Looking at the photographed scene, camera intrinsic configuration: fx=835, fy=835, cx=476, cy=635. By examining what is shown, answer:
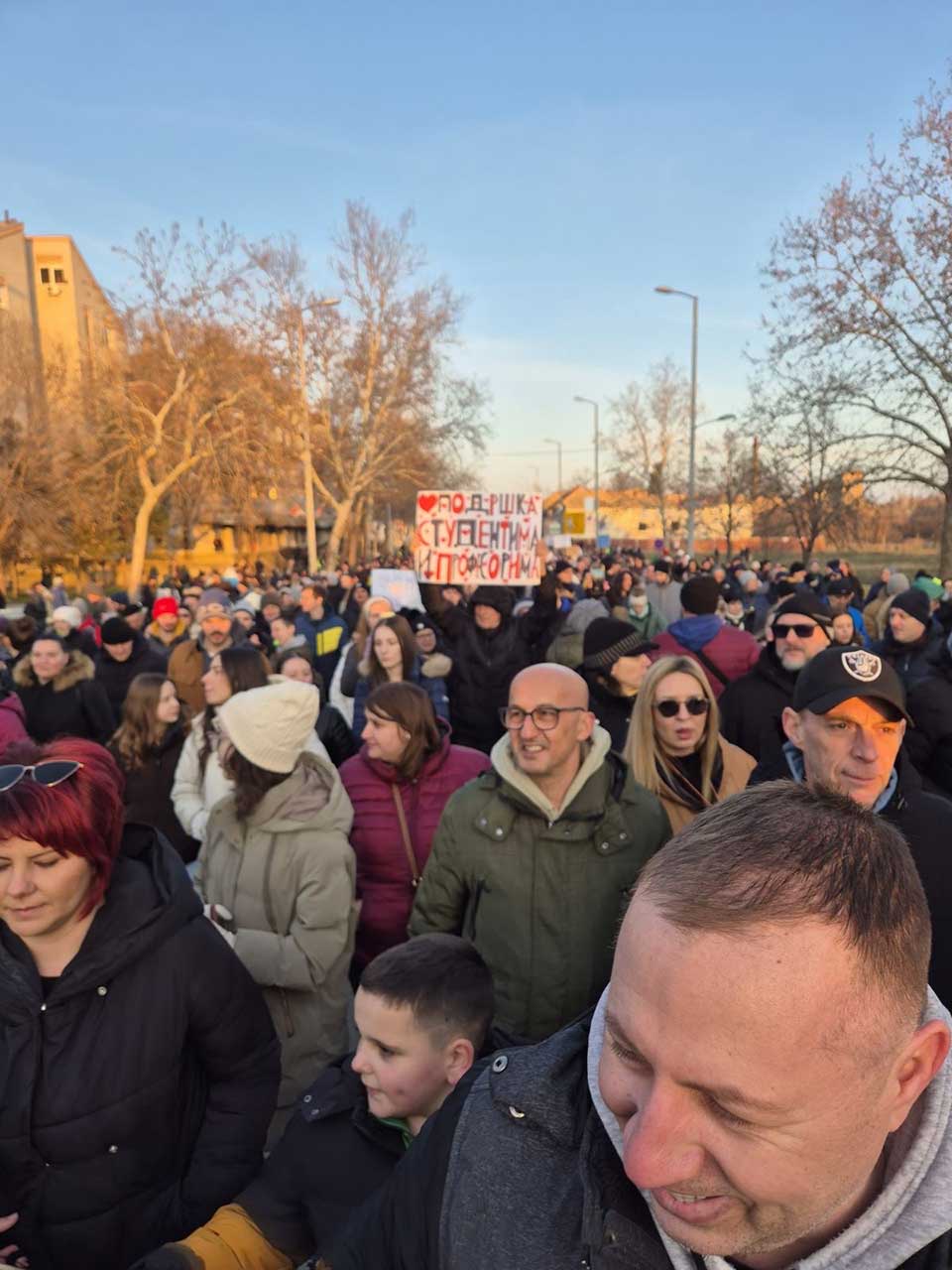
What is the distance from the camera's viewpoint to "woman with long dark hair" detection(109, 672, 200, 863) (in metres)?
4.34

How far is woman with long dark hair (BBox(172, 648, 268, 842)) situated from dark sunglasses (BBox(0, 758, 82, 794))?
1.99 m

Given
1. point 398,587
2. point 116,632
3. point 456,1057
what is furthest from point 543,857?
point 398,587

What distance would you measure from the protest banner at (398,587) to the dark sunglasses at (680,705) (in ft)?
21.3

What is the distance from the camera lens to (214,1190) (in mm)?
2014

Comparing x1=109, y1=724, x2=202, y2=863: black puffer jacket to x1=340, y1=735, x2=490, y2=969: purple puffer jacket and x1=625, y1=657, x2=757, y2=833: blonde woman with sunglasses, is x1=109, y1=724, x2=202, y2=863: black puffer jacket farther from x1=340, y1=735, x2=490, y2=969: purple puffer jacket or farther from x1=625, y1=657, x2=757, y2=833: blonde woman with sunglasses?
x1=625, y1=657, x2=757, y2=833: blonde woman with sunglasses

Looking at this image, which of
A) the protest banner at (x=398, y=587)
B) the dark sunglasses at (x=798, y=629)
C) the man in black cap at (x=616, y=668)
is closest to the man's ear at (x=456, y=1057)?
the man in black cap at (x=616, y=668)

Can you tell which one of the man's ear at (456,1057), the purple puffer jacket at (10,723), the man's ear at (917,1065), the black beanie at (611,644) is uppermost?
the man's ear at (917,1065)

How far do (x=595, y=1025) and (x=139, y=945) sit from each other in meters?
1.32

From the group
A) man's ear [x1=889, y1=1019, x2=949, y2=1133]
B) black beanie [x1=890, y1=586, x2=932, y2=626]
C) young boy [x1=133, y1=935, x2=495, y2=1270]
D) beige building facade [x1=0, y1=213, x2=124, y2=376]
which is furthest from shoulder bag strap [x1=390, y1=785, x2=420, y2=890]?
beige building facade [x1=0, y1=213, x2=124, y2=376]

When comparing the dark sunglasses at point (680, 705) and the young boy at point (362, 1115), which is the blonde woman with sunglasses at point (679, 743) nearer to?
the dark sunglasses at point (680, 705)

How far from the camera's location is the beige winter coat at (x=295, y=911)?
8.82ft

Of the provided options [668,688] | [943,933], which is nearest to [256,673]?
[668,688]

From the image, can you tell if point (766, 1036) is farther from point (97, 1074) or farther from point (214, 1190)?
point (214, 1190)

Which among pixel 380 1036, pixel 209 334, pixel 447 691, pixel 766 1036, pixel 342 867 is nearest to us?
pixel 766 1036
